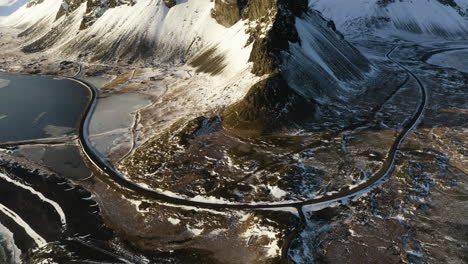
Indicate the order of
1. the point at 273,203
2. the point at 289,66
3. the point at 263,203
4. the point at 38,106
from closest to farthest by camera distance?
the point at 273,203 < the point at 263,203 < the point at 289,66 < the point at 38,106

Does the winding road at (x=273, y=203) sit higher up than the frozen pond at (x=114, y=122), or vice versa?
the frozen pond at (x=114, y=122)

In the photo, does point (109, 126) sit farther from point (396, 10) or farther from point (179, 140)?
point (396, 10)

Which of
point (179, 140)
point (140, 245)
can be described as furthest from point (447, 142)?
point (140, 245)

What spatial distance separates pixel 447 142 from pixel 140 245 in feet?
144

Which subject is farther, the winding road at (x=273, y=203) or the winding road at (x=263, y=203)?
the winding road at (x=273, y=203)

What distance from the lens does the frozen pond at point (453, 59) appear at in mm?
95625

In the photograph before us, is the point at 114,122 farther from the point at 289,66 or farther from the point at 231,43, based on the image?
the point at 231,43

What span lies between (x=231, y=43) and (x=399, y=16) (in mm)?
107249

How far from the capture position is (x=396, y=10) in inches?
5950

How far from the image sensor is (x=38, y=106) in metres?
64.1

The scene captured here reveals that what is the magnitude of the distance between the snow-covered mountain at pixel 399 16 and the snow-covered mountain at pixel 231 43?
6678 cm

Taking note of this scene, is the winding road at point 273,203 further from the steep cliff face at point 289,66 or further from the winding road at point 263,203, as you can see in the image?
the steep cliff face at point 289,66

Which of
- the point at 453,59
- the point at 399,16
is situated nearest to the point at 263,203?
the point at 453,59

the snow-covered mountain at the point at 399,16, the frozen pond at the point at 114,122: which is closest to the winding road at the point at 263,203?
the frozen pond at the point at 114,122
